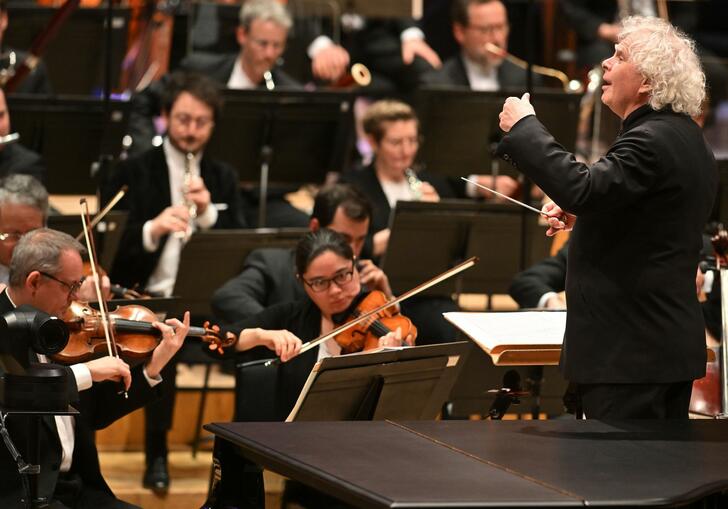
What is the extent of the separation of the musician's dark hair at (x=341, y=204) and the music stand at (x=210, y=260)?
15 cm

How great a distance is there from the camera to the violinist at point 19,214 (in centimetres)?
381

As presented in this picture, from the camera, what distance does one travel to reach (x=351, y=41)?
663 centimetres

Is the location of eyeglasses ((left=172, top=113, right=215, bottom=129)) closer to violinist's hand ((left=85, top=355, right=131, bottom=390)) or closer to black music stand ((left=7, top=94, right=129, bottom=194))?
black music stand ((left=7, top=94, right=129, bottom=194))

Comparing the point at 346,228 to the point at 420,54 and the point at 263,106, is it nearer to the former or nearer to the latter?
the point at 263,106

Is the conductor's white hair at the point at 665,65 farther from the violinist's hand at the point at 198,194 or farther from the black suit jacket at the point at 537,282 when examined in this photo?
the violinist's hand at the point at 198,194

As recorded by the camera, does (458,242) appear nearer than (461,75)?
Yes

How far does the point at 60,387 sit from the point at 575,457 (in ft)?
3.24

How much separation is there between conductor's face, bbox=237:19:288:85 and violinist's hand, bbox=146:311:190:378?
2.51 metres

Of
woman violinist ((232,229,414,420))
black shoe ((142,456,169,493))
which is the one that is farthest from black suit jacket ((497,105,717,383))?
black shoe ((142,456,169,493))

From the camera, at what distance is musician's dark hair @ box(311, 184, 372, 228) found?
433cm

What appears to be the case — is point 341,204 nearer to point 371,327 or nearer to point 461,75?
point 371,327

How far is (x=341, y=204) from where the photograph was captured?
4.35 meters

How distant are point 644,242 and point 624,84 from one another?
341 mm

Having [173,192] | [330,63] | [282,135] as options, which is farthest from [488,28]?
[173,192]
